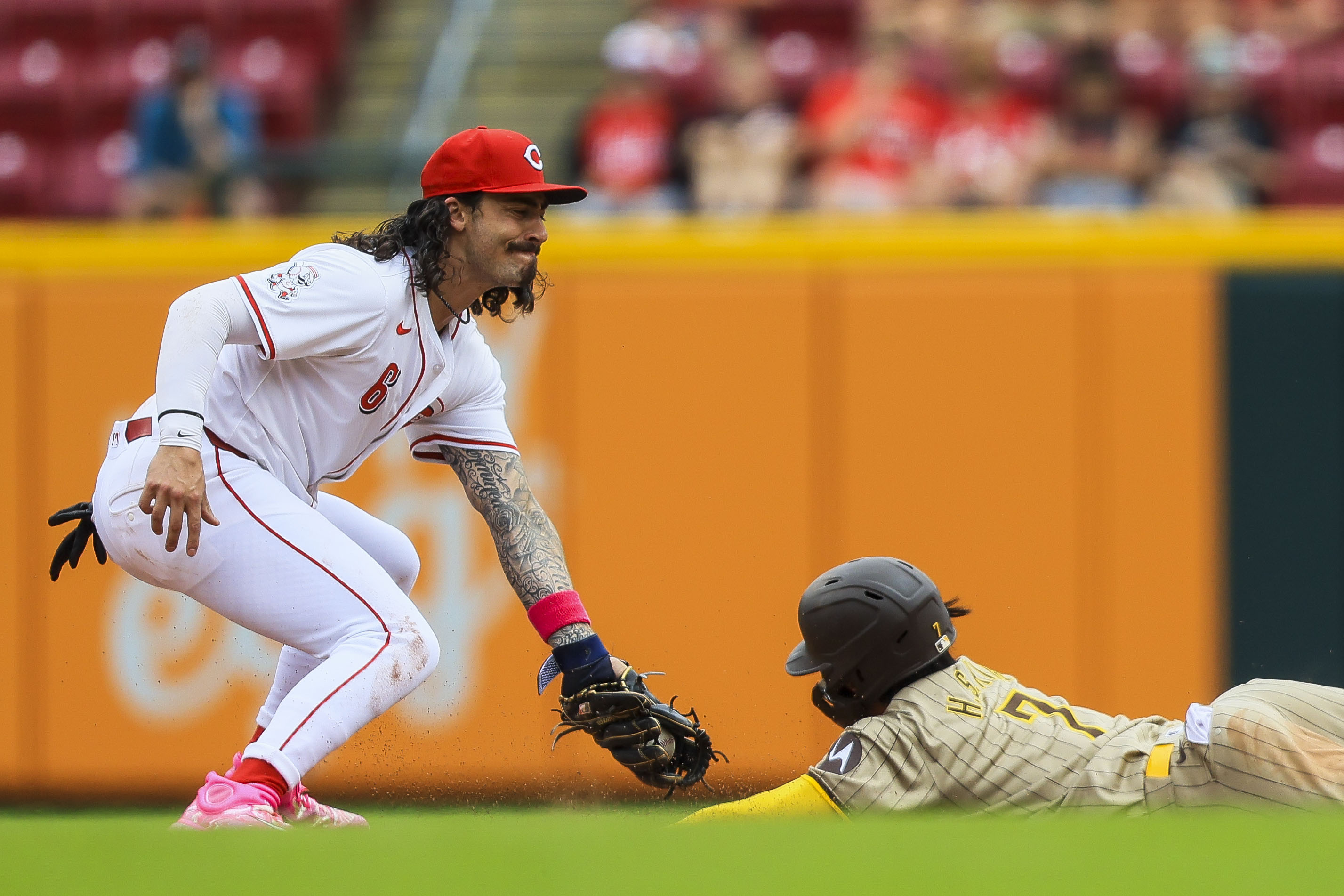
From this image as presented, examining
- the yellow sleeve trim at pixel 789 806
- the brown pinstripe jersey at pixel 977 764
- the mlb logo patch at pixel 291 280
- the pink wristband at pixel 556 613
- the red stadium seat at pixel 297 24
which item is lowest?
the yellow sleeve trim at pixel 789 806

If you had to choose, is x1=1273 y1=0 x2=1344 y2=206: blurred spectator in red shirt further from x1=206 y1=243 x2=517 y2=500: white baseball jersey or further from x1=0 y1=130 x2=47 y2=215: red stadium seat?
x1=0 y1=130 x2=47 y2=215: red stadium seat

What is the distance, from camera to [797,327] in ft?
23.2

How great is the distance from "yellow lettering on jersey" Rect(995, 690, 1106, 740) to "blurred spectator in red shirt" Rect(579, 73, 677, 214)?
15.3 feet

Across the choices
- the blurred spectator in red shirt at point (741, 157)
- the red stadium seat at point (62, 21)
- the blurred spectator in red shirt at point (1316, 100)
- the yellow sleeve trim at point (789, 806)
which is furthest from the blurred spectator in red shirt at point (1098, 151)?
the red stadium seat at point (62, 21)

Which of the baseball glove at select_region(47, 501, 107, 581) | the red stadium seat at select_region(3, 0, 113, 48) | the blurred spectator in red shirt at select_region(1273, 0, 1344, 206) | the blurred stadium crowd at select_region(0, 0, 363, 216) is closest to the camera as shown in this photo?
the baseball glove at select_region(47, 501, 107, 581)

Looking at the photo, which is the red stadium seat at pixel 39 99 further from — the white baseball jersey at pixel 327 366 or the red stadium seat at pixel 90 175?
the white baseball jersey at pixel 327 366

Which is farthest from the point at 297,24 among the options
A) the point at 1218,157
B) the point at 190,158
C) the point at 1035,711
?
the point at 1035,711

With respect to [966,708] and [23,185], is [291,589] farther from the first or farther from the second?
[23,185]

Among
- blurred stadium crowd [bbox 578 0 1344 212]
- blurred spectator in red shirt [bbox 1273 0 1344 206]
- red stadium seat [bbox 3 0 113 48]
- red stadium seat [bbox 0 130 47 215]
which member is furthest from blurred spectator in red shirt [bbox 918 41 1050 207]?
red stadium seat [bbox 3 0 113 48]

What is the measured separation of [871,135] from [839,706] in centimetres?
453

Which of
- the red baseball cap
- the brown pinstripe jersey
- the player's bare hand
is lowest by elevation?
the brown pinstripe jersey

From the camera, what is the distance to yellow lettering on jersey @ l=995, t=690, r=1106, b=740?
13.6 ft

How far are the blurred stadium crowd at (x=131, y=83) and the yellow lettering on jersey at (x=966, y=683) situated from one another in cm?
560

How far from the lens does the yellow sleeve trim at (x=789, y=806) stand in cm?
398
